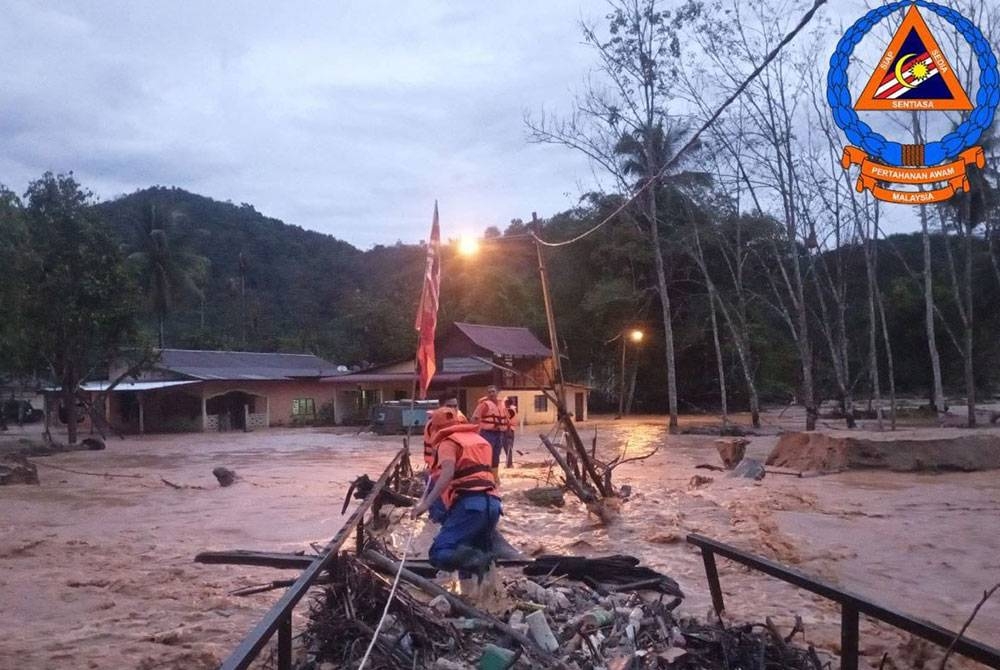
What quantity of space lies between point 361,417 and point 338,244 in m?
45.9

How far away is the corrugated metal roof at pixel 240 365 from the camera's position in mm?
43000

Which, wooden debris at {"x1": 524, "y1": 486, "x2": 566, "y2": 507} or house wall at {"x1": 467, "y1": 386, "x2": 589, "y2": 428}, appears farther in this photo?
house wall at {"x1": 467, "y1": 386, "x2": 589, "y2": 428}

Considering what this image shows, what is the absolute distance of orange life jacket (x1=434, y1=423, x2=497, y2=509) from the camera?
6574 millimetres

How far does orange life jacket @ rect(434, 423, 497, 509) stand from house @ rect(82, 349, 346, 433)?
117 feet

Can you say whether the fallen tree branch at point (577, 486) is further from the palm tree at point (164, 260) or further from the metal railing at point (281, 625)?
the palm tree at point (164, 260)

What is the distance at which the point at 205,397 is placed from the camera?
41.9m

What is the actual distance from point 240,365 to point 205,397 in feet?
20.0

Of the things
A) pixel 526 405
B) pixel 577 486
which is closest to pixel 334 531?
pixel 577 486

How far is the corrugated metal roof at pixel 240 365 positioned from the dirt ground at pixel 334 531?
2027 centimetres

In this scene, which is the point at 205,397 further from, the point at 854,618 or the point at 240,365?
the point at 854,618

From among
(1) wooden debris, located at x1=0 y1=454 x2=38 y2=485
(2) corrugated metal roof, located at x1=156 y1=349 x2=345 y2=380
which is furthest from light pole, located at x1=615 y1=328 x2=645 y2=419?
(1) wooden debris, located at x1=0 y1=454 x2=38 y2=485

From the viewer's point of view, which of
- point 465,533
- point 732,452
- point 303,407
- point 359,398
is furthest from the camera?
point 359,398

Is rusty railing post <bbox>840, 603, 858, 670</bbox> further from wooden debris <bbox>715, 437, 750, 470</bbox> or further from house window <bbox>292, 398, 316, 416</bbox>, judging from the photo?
house window <bbox>292, 398, 316, 416</bbox>

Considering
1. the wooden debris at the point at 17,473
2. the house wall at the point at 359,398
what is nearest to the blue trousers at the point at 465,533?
the wooden debris at the point at 17,473
